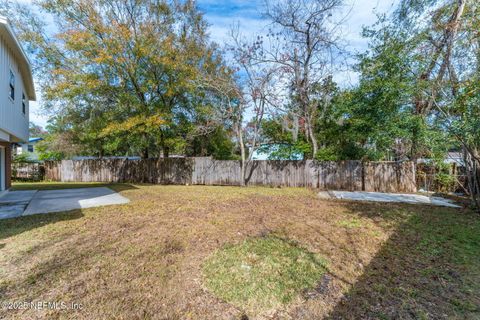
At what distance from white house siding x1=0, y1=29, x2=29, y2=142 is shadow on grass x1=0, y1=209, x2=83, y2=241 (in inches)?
126

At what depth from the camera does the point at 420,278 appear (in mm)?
2650

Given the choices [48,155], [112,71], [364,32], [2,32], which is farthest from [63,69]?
[364,32]

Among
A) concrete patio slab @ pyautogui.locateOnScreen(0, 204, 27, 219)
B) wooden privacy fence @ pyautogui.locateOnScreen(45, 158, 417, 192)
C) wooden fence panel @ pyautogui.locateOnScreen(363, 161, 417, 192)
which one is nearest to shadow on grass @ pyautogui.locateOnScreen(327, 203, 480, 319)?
wooden fence panel @ pyautogui.locateOnScreen(363, 161, 417, 192)

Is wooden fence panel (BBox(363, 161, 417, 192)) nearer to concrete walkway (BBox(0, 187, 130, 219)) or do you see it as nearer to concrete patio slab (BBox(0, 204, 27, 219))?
concrete walkway (BBox(0, 187, 130, 219))

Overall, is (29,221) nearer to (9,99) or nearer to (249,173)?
(9,99)

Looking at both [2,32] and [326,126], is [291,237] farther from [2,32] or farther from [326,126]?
[326,126]

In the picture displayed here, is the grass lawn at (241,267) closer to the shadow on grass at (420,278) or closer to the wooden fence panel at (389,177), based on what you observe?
the shadow on grass at (420,278)

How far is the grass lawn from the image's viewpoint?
2107 millimetres

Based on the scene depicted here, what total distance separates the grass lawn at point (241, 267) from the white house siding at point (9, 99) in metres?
3.80

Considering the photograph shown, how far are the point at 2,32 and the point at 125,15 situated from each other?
6.80m

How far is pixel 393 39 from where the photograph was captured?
26.0 ft

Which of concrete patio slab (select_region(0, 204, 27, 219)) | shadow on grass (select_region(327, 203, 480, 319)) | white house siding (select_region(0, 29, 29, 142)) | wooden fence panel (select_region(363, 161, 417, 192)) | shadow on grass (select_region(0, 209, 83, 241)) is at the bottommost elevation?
shadow on grass (select_region(327, 203, 480, 319))

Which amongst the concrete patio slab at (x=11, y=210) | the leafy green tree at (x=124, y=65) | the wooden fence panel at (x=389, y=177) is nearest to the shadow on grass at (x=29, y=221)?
the concrete patio slab at (x=11, y=210)

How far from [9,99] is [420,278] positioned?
34.5 feet
